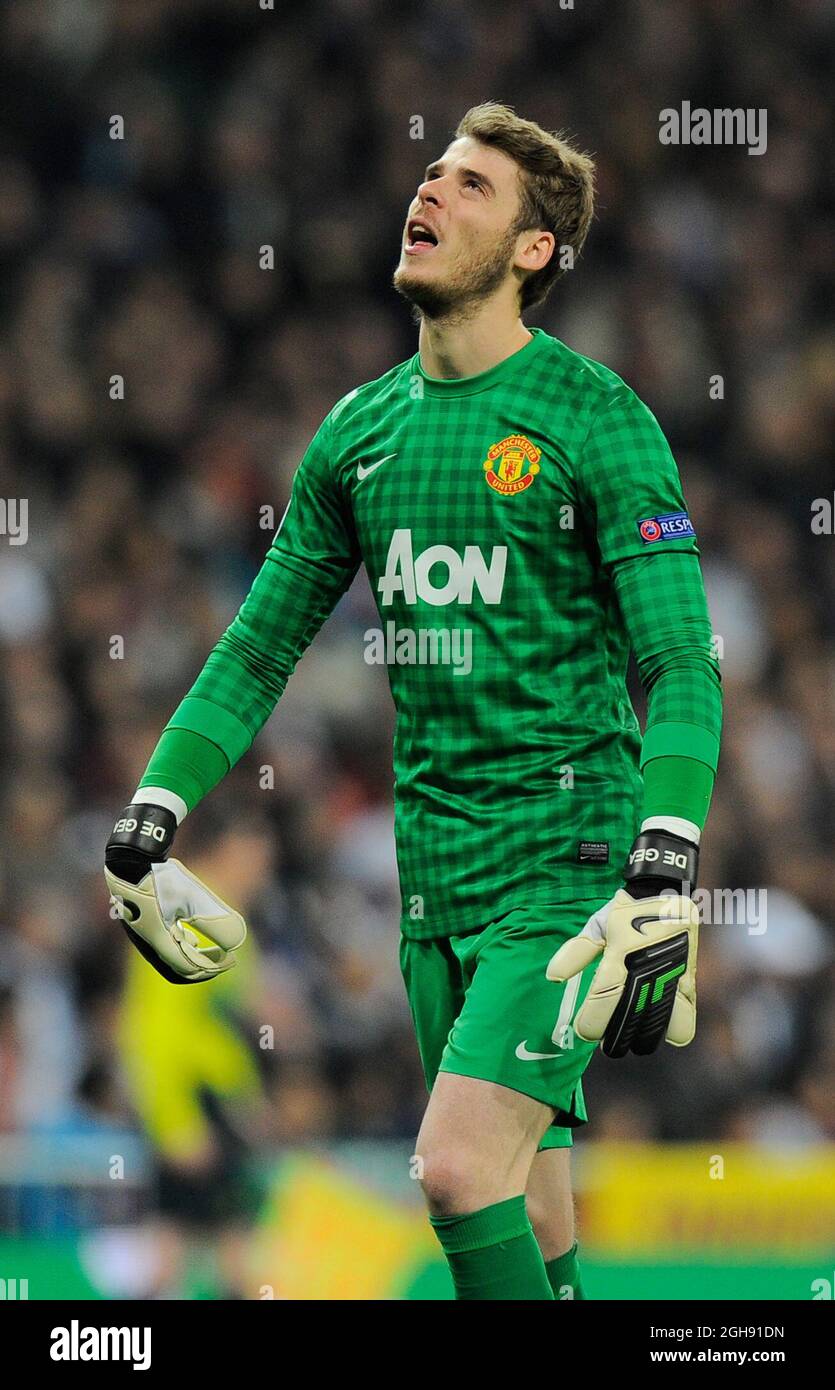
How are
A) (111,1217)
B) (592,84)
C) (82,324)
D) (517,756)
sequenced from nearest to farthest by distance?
(517,756) → (111,1217) → (82,324) → (592,84)

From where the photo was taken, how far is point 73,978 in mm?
5891

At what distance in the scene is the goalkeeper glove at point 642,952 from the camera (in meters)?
2.59

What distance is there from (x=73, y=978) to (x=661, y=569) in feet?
11.5

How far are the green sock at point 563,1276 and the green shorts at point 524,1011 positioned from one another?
283 mm

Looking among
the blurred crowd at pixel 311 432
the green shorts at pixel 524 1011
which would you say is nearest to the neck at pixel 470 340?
the green shorts at pixel 524 1011

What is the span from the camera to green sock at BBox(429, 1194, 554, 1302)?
278cm

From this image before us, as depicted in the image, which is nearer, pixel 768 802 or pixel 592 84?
pixel 768 802

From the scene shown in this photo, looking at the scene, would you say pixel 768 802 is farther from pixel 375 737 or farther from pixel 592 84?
pixel 592 84

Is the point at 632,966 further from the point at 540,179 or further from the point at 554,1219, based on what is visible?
the point at 540,179

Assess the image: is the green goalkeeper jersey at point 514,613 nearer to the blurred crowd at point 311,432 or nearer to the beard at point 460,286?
the beard at point 460,286

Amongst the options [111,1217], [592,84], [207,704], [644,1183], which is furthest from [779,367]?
[207,704]

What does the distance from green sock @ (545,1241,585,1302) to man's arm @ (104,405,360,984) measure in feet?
2.47

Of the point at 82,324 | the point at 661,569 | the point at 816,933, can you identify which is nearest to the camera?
the point at 661,569

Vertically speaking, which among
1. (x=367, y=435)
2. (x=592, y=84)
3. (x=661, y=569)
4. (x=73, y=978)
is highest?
(x=592, y=84)
